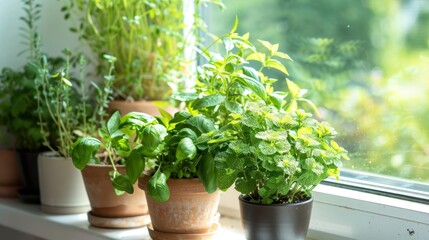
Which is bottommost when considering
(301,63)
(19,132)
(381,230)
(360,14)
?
(381,230)

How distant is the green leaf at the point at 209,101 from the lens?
139 centimetres

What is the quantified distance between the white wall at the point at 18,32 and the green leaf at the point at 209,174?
73cm

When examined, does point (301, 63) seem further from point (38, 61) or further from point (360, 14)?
point (38, 61)

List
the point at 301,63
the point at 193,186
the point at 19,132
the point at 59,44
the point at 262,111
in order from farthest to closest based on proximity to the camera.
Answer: the point at 59,44 → the point at 19,132 → the point at 301,63 → the point at 193,186 → the point at 262,111

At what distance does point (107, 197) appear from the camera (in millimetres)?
1601

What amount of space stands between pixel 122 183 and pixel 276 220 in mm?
317

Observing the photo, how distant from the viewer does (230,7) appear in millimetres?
1831

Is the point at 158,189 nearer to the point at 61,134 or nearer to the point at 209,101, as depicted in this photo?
the point at 209,101

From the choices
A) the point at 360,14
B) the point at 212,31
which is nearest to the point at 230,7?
the point at 212,31

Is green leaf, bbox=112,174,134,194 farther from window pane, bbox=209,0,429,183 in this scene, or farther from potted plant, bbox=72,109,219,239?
window pane, bbox=209,0,429,183

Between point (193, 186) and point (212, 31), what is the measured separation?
585mm

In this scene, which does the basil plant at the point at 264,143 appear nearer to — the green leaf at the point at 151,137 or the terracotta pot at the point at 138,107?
the green leaf at the point at 151,137

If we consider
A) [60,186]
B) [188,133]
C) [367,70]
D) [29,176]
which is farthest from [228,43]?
[29,176]

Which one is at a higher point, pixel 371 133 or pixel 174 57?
pixel 174 57
